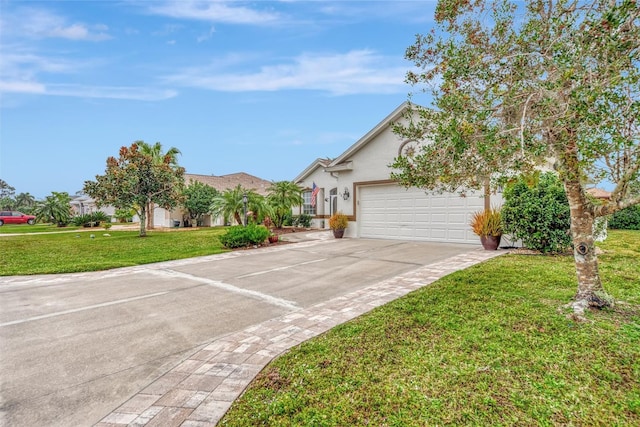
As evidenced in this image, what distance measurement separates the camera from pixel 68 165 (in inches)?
1124

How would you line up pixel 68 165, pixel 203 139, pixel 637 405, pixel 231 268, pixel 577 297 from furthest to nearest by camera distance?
pixel 68 165 → pixel 203 139 → pixel 231 268 → pixel 577 297 → pixel 637 405

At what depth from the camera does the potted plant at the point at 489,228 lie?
962 centimetres

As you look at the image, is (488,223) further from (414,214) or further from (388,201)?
(388,201)

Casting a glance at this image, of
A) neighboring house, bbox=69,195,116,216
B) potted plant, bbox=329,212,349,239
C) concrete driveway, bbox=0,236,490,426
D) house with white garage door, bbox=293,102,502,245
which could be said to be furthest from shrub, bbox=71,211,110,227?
potted plant, bbox=329,212,349,239

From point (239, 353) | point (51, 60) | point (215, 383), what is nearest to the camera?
point (215, 383)

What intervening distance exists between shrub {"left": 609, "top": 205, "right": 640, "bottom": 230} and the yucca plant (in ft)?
45.5

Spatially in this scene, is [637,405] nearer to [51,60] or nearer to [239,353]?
[239,353]

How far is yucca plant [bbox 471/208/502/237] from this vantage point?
379 inches

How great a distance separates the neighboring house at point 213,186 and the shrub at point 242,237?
8.00 metres

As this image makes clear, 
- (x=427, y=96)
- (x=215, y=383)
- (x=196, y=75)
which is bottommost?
(x=215, y=383)

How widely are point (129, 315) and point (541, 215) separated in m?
9.37

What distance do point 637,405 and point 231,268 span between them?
7.65 m

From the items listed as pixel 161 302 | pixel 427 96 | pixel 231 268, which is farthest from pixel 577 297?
pixel 231 268

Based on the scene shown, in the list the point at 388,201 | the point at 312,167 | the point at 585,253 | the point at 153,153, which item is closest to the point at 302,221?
the point at 312,167
